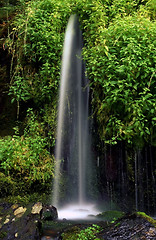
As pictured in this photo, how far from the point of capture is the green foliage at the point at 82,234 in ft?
8.94

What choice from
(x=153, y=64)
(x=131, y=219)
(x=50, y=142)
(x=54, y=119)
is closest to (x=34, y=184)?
(x=50, y=142)

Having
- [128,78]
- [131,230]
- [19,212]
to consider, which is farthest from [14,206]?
[128,78]

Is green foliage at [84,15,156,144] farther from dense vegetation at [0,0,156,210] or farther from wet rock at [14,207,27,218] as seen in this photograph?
wet rock at [14,207,27,218]

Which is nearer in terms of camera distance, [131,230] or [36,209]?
[131,230]

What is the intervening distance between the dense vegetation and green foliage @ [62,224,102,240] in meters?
1.53

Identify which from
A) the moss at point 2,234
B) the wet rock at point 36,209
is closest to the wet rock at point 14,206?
the wet rock at point 36,209

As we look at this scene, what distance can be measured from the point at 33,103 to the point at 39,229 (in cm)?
292

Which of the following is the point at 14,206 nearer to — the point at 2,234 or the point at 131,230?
the point at 2,234

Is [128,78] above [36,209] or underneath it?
above

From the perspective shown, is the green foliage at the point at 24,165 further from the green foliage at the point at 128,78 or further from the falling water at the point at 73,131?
the green foliage at the point at 128,78

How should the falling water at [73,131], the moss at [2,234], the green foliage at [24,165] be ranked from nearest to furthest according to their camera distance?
the moss at [2,234] → the green foliage at [24,165] → the falling water at [73,131]

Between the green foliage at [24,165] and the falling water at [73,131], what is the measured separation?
0.29 metres

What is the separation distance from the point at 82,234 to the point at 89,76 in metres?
2.97

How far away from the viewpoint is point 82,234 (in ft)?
9.13
